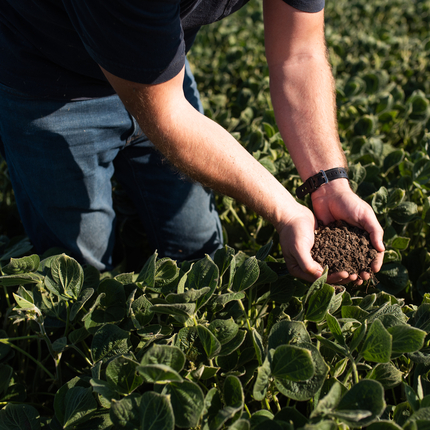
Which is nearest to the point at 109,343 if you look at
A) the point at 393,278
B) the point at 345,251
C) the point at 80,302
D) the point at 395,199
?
the point at 80,302

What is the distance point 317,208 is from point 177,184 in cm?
76

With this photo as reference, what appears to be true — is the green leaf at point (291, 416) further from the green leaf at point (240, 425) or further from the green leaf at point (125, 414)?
the green leaf at point (125, 414)

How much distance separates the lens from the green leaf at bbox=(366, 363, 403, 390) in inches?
40.8

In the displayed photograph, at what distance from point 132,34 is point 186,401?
3.06ft

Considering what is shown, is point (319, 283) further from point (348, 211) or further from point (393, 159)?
point (393, 159)

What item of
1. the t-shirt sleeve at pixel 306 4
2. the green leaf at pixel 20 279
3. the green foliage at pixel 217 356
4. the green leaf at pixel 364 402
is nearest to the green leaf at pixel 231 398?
the green foliage at pixel 217 356

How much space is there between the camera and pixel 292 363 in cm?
93

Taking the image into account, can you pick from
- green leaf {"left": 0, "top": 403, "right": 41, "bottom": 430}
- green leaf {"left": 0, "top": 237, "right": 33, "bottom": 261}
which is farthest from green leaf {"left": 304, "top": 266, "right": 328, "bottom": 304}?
green leaf {"left": 0, "top": 237, "right": 33, "bottom": 261}

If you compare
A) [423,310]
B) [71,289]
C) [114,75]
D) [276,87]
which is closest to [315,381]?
[423,310]

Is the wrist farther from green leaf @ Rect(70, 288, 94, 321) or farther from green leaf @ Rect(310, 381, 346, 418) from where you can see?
green leaf @ Rect(70, 288, 94, 321)

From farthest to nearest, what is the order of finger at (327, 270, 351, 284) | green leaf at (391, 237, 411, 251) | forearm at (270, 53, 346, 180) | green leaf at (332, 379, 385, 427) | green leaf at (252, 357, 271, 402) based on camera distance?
forearm at (270, 53, 346, 180)
green leaf at (391, 237, 411, 251)
finger at (327, 270, 351, 284)
green leaf at (252, 357, 271, 402)
green leaf at (332, 379, 385, 427)

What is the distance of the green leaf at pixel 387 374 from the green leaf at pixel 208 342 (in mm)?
404

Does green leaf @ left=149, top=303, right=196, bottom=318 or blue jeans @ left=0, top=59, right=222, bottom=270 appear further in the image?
blue jeans @ left=0, top=59, right=222, bottom=270

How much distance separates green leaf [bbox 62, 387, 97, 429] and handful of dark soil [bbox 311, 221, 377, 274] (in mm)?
809
